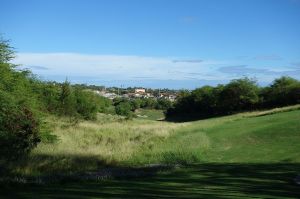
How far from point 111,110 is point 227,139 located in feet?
210

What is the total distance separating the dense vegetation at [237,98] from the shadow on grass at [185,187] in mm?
58187

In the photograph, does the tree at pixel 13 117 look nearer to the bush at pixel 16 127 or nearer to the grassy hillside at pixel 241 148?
the bush at pixel 16 127

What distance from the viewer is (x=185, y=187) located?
1201 centimetres

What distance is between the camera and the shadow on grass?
10.6 m

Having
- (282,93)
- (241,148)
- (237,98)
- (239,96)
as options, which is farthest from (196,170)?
(237,98)

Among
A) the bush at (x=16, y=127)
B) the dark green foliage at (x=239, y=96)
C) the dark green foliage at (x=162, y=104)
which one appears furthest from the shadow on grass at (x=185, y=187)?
the dark green foliage at (x=162, y=104)

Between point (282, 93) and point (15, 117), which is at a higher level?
point (282, 93)

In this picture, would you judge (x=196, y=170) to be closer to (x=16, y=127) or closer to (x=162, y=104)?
(x=16, y=127)

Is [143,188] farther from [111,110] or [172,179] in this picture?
[111,110]

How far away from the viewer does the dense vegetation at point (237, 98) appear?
74.5 m

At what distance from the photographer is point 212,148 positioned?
25547mm

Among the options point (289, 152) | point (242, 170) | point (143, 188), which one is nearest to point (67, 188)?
point (143, 188)

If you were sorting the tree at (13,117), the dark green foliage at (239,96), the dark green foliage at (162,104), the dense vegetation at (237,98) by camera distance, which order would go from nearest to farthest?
the tree at (13,117)
the dense vegetation at (237,98)
the dark green foliage at (239,96)
the dark green foliage at (162,104)

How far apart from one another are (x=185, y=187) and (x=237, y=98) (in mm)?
73605
